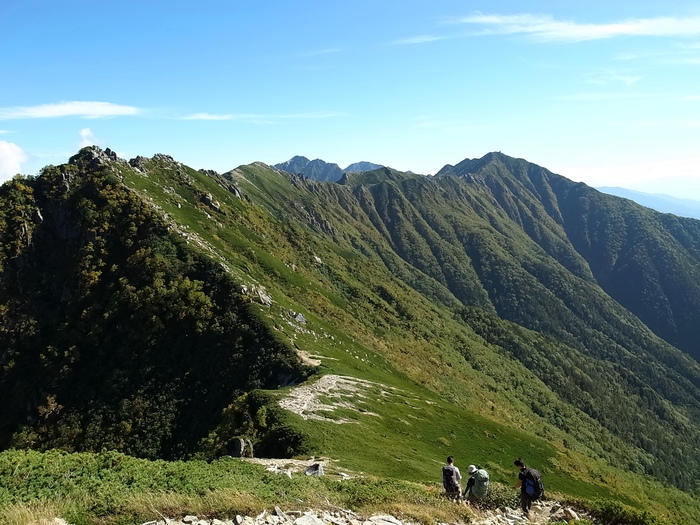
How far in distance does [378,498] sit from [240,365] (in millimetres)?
53056

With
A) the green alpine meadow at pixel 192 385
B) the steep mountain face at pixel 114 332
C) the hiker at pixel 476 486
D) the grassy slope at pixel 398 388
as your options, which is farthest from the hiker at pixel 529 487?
the steep mountain face at pixel 114 332

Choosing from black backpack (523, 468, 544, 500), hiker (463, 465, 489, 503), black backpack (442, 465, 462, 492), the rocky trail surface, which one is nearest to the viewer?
the rocky trail surface

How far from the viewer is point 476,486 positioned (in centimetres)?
2512

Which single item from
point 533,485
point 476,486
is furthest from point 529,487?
point 476,486

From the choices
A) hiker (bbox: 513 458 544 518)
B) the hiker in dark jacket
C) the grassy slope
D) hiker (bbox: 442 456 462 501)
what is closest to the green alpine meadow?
the grassy slope

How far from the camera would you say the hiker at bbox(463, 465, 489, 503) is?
25.0 metres

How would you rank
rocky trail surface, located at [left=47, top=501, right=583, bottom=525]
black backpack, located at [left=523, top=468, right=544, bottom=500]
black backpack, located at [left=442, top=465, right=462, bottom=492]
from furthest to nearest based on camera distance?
1. black backpack, located at [left=442, top=465, right=462, bottom=492]
2. black backpack, located at [left=523, top=468, right=544, bottom=500]
3. rocky trail surface, located at [left=47, top=501, right=583, bottom=525]

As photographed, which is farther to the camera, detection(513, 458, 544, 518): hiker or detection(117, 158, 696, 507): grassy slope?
detection(117, 158, 696, 507): grassy slope

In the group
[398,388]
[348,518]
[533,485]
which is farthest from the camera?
[398,388]

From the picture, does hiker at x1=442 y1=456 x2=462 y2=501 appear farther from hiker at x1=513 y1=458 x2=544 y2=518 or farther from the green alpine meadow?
hiker at x1=513 y1=458 x2=544 y2=518

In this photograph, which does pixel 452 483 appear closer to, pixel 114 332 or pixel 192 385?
pixel 192 385

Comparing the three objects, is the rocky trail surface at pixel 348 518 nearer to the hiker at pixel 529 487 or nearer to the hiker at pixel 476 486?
the hiker at pixel 529 487

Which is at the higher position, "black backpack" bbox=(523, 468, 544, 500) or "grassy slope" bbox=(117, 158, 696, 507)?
"black backpack" bbox=(523, 468, 544, 500)

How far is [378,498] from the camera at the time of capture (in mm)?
22672
